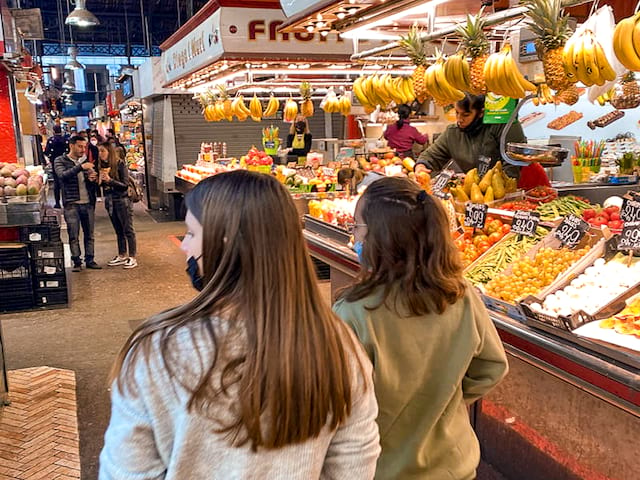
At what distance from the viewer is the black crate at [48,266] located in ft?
21.6

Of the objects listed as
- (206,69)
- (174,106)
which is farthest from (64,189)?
(174,106)

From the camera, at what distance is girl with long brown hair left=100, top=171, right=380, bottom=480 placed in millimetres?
1149

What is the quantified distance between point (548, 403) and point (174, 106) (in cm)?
1213

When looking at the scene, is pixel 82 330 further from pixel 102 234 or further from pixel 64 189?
pixel 102 234

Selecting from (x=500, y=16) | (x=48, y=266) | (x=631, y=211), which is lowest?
(x=48, y=266)

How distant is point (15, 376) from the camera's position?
4.77m

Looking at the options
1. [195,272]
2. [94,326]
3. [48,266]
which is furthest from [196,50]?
[195,272]

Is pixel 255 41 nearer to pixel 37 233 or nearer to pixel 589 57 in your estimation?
pixel 37 233

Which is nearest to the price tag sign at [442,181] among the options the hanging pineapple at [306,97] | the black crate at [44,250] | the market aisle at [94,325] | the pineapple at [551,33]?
the pineapple at [551,33]

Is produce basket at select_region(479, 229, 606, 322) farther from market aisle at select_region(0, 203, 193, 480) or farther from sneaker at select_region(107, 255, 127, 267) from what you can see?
sneaker at select_region(107, 255, 127, 267)

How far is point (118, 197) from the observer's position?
845cm

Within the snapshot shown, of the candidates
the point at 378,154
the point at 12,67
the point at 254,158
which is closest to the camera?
the point at 12,67

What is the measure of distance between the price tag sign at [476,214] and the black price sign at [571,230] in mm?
641

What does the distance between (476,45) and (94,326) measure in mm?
4474
